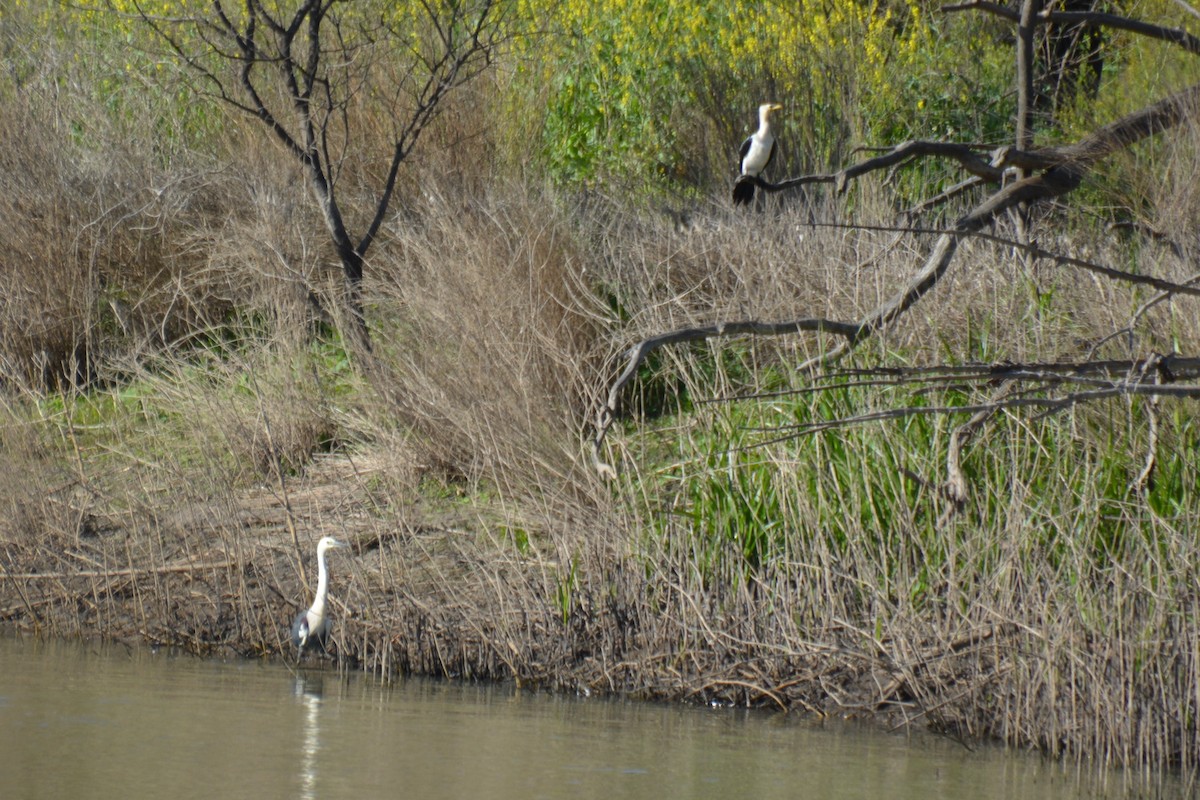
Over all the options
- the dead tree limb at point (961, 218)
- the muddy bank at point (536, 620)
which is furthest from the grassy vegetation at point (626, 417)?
the dead tree limb at point (961, 218)

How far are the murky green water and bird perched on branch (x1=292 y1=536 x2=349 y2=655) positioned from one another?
0.22m

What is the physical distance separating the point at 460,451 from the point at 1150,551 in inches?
149

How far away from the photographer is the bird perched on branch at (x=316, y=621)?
6.63 meters

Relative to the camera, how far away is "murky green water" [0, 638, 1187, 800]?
4.88 meters

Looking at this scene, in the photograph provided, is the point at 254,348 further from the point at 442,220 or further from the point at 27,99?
the point at 27,99

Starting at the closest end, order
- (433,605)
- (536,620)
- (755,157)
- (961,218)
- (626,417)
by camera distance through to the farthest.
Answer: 1. (536,620)
2. (433,605)
3. (961,218)
4. (626,417)
5. (755,157)

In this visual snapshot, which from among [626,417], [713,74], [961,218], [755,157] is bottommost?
[626,417]

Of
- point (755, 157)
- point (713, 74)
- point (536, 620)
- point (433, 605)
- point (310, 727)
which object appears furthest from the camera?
point (713, 74)

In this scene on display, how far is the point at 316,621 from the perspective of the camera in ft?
21.8

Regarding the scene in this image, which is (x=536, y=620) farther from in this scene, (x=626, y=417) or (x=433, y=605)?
(x=626, y=417)

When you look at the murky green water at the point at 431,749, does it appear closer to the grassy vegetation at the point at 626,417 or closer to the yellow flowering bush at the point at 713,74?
the grassy vegetation at the point at 626,417

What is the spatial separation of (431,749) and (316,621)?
146 cm

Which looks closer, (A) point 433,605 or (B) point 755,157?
(A) point 433,605

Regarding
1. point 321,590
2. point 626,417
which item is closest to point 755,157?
point 626,417
